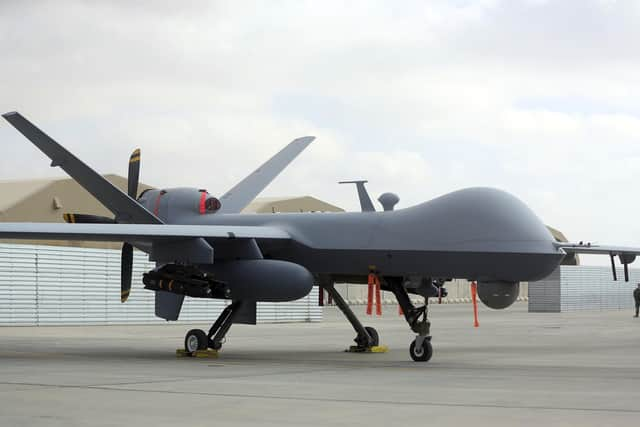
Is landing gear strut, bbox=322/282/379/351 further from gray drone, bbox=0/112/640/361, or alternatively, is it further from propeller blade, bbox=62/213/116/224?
propeller blade, bbox=62/213/116/224

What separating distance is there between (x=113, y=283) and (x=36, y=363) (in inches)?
881

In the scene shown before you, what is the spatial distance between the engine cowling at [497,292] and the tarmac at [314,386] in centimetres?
116

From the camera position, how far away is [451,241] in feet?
57.1

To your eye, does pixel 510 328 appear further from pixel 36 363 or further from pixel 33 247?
pixel 36 363

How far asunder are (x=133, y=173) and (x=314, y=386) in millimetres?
10427

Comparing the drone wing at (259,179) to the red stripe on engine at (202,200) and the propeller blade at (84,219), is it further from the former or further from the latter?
the propeller blade at (84,219)

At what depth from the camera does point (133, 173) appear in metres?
22.0

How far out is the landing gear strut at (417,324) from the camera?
18.3 meters

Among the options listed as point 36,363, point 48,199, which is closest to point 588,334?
point 36,363

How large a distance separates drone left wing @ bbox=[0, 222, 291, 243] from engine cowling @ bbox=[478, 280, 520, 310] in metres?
4.00

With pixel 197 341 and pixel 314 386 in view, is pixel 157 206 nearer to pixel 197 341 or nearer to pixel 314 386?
pixel 197 341

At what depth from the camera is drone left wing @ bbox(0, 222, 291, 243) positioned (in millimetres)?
17188


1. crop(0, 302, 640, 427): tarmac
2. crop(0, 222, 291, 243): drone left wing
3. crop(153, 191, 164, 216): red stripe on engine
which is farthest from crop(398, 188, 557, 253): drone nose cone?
crop(153, 191, 164, 216): red stripe on engine

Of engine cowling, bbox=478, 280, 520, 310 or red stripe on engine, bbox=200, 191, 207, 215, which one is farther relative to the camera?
red stripe on engine, bbox=200, 191, 207, 215
